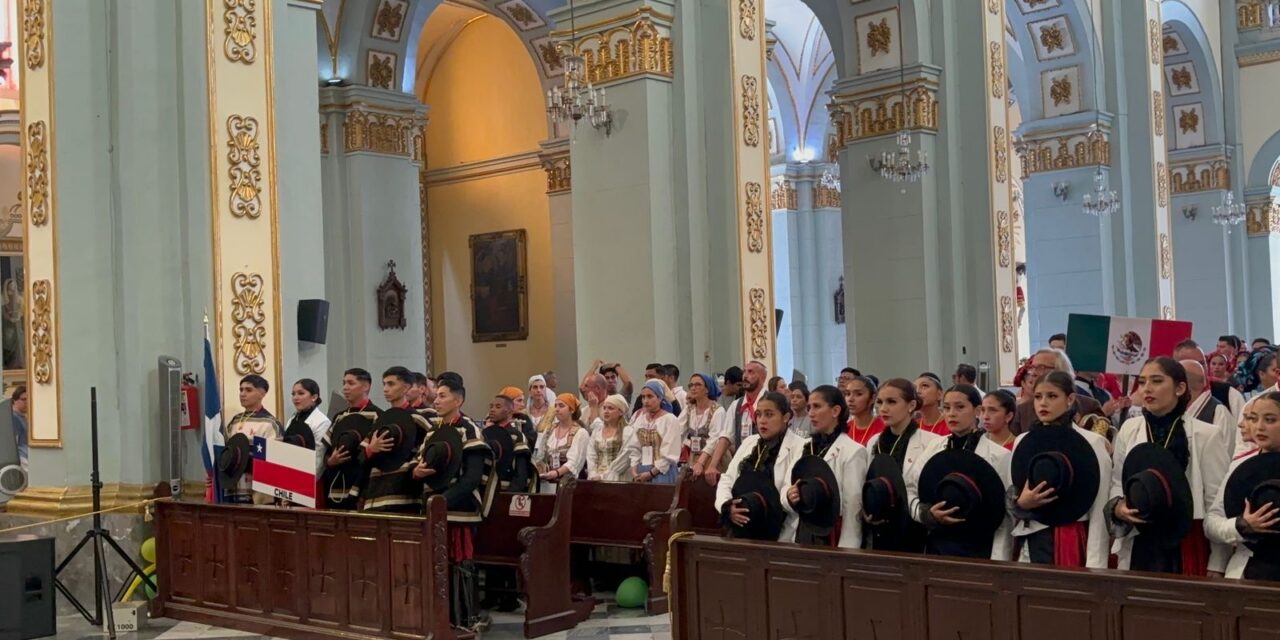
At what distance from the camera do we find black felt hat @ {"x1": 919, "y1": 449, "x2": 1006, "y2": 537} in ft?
18.1

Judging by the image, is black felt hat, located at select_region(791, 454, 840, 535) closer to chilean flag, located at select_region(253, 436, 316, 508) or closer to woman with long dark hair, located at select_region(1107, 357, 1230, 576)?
woman with long dark hair, located at select_region(1107, 357, 1230, 576)

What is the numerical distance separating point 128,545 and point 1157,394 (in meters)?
6.61

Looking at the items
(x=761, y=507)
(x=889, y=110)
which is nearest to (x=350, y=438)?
(x=761, y=507)

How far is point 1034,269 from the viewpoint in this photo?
2086 cm

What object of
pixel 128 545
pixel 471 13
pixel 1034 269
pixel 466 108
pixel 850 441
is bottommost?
pixel 128 545

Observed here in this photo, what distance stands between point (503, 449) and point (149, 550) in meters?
2.42

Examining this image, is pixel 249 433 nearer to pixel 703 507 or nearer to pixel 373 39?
pixel 703 507

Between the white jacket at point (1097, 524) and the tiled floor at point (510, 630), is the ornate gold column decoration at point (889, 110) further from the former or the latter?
the white jacket at point (1097, 524)

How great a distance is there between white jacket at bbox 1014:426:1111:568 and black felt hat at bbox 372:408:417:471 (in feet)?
11.9

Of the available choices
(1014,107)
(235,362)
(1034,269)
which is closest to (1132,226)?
(1034,269)

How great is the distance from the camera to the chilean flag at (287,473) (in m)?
7.59

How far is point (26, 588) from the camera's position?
6.88 m

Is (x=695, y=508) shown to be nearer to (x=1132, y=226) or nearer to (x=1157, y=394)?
(x=1157, y=394)

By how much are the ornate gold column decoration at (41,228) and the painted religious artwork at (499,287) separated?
12.5 metres
